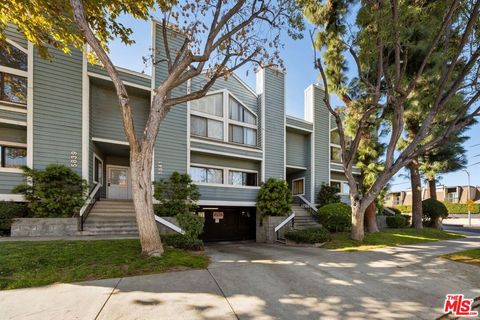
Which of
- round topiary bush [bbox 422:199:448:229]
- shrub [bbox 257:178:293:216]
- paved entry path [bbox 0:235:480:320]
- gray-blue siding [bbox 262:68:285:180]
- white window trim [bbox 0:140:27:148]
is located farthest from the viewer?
round topiary bush [bbox 422:199:448:229]

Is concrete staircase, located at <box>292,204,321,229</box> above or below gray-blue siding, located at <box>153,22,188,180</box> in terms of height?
below

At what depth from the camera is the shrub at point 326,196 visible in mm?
16078

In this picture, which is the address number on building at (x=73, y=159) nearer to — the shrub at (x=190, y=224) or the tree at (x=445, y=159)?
the shrub at (x=190, y=224)

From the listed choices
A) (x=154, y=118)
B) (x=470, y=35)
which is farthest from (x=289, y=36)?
(x=470, y=35)

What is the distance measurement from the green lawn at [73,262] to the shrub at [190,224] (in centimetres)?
238

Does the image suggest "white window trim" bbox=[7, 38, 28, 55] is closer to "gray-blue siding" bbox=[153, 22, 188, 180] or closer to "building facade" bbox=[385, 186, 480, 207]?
"gray-blue siding" bbox=[153, 22, 188, 180]

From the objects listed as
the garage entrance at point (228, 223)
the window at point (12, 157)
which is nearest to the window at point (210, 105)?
the garage entrance at point (228, 223)

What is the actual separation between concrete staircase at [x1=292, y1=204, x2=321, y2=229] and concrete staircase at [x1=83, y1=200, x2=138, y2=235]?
8.70 metres

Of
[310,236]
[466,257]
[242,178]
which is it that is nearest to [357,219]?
[310,236]

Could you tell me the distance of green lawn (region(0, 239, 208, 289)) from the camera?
4.98 meters

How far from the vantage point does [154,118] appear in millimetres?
6711

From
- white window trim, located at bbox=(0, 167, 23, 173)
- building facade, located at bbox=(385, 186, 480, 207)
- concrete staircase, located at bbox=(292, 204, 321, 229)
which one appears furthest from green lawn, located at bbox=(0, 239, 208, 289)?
building facade, located at bbox=(385, 186, 480, 207)

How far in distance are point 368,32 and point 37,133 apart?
519 inches

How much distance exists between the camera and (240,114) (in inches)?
573
